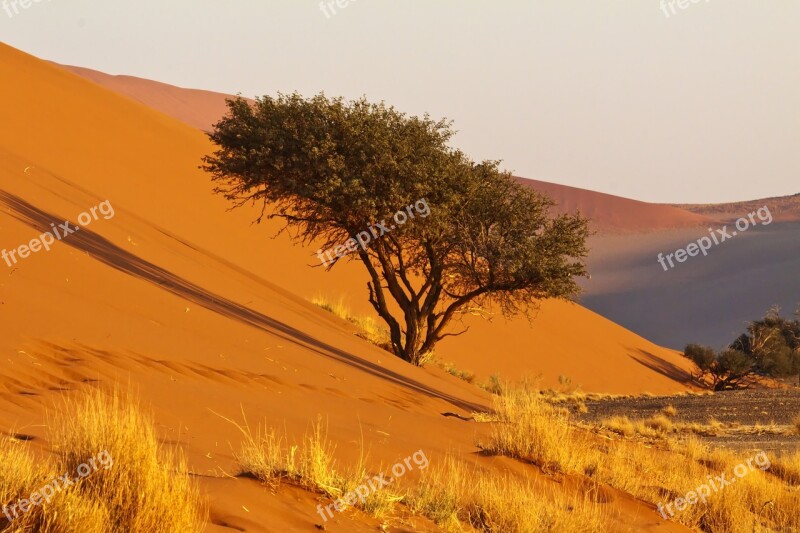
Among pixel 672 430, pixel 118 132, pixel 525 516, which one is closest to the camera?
pixel 525 516

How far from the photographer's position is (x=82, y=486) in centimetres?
443

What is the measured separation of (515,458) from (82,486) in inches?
190

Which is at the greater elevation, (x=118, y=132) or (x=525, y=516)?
(x=118, y=132)

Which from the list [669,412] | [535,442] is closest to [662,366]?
[669,412]

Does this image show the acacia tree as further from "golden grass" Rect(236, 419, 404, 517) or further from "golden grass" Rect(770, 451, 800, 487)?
"golden grass" Rect(236, 419, 404, 517)

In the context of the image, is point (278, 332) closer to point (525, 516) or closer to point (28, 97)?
point (525, 516)

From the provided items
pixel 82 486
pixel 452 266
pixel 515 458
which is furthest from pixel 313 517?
pixel 452 266

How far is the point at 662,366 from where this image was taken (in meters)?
46.8
